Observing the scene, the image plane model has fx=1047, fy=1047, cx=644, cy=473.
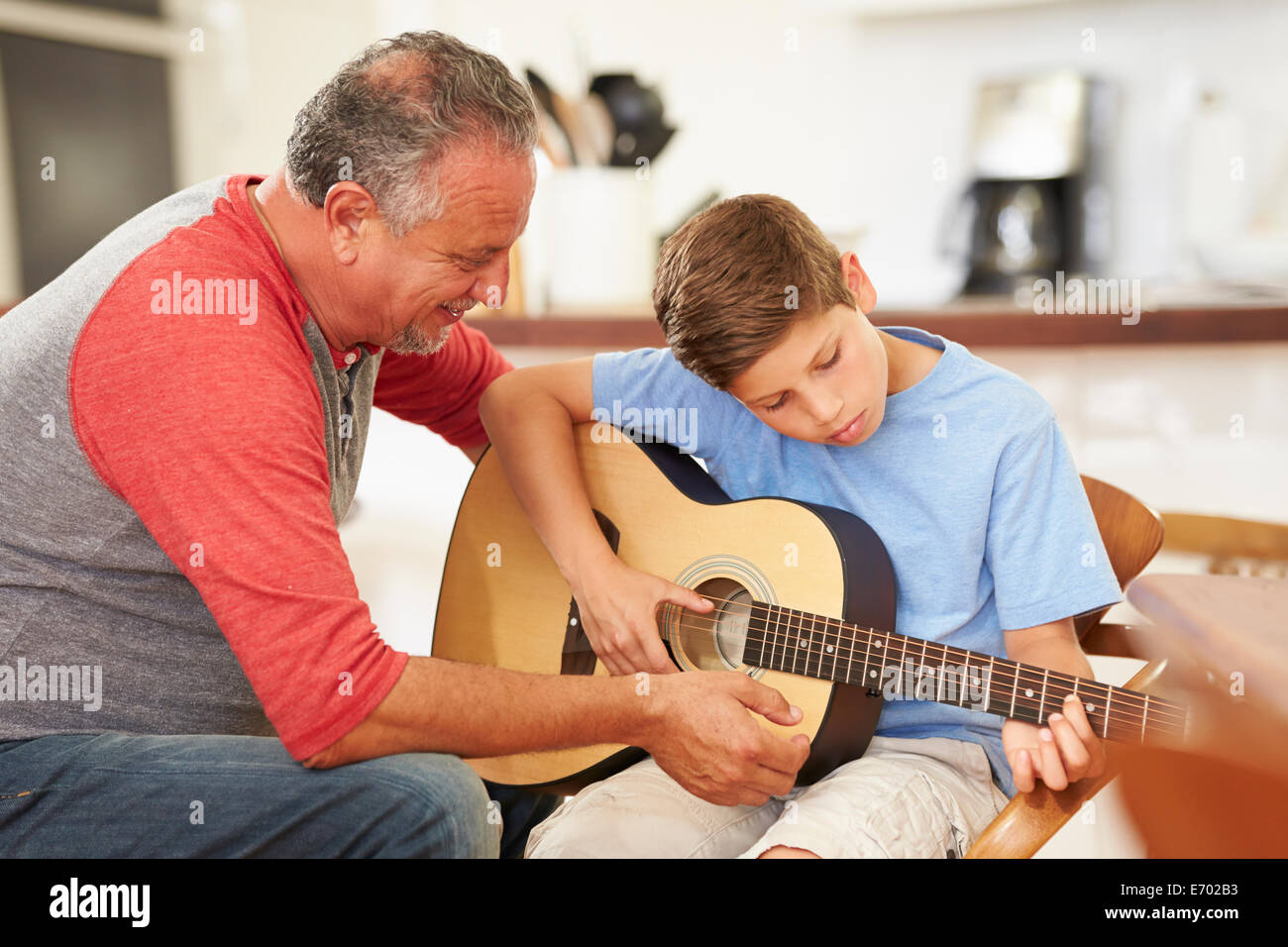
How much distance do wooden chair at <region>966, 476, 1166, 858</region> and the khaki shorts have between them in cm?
11

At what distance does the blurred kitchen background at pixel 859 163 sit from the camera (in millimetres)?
1823

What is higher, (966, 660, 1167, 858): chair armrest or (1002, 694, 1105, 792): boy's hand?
(1002, 694, 1105, 792): boy's hand

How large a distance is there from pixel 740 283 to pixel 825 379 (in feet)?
0.46

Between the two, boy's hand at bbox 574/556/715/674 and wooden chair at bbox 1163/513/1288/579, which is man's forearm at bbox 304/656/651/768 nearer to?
boy's hand at bbox 574/556/715/674

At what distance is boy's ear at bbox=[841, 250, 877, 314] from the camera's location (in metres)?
1.20

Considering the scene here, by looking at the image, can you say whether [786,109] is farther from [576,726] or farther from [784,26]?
[576,726]

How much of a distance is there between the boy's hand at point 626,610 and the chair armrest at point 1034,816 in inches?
15.1

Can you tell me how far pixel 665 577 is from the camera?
1284 millimetres

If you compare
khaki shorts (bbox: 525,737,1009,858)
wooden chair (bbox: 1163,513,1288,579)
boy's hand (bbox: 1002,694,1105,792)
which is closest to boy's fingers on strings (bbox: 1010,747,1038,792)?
boy's hand (bbox: 1002,694,1105,792)

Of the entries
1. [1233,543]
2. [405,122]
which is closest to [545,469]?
[405,122]

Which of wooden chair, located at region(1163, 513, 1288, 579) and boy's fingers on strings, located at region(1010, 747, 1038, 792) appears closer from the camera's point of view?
boy's fingers on strings, located at region(1010, 747, 1038, 792)

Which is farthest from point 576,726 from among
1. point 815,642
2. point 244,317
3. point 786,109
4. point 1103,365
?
point 786,109

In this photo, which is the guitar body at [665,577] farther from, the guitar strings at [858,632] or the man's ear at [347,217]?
the man's ear at [347,217]

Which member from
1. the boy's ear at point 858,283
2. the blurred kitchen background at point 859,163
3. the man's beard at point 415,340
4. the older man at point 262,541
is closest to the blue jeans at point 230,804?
the older man at point 262,541
